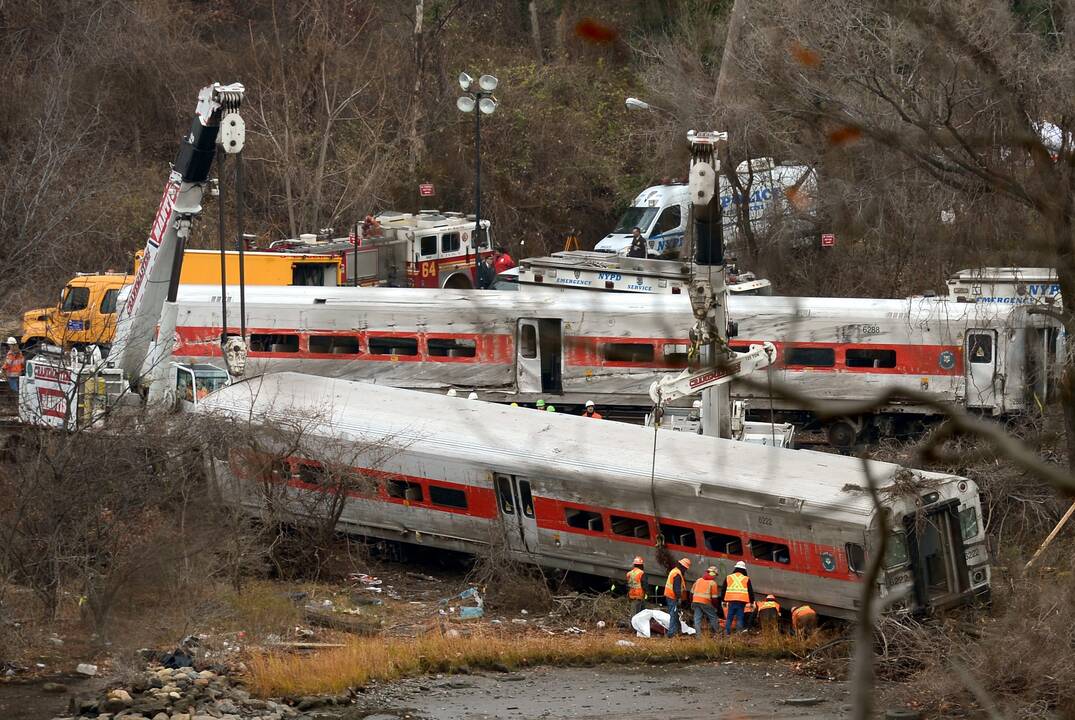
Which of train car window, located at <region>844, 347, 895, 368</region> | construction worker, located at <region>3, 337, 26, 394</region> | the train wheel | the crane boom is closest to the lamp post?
the crane boom

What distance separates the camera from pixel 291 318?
25.7m

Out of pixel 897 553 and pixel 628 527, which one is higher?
pixel 628 527

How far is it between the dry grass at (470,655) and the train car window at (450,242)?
16909mm

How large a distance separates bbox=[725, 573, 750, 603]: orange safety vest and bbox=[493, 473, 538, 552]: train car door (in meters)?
2.83

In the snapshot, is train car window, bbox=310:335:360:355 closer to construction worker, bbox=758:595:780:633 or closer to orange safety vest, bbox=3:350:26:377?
orange safety vest, bbox=3:350:26:377

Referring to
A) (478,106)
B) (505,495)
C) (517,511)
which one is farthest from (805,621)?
(478,106)

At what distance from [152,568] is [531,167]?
2723 cm

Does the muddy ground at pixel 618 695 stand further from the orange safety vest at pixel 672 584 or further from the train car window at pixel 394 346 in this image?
the train car window at pixel 394 346

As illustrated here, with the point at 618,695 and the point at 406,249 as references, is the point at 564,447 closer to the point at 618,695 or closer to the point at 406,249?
the point at 618,695

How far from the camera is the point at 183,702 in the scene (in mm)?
13906

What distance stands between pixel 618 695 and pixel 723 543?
297 cm

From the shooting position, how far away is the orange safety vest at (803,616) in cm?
1733

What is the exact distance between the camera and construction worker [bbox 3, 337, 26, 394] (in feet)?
87.5

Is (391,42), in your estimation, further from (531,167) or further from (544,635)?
(544,635)
